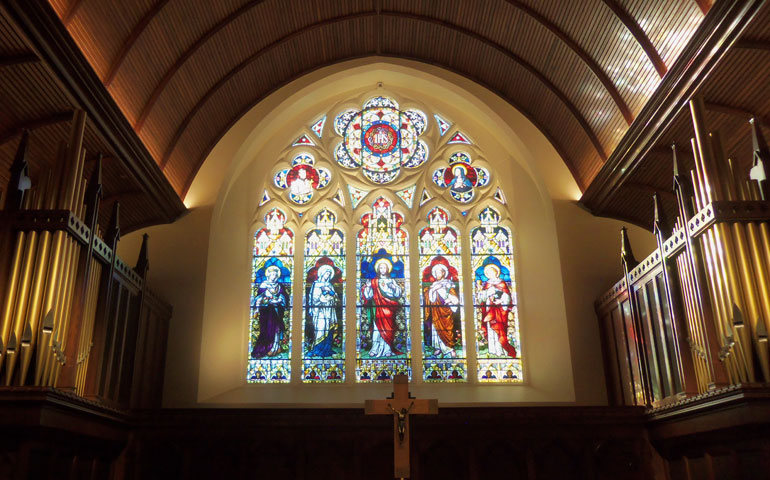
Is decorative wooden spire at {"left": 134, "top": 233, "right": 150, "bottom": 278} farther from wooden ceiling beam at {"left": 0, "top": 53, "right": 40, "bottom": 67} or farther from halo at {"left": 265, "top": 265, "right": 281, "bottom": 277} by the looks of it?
wooden ceiling beam at {"left": 0, "top": 53, "right": 40, "bottom": 67}

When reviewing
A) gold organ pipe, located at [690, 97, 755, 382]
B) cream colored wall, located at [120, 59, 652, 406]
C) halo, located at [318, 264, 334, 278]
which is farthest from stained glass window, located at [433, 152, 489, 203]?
gold organ pipe, located at [690, 97, 755, 382]

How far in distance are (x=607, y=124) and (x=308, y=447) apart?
7.07 m

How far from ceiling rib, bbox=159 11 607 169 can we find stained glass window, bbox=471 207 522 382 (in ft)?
7.93

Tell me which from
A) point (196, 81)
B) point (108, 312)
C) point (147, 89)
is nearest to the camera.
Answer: point (108, 312)

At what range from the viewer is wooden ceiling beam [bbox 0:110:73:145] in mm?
10367

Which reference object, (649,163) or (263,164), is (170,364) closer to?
(263,164)

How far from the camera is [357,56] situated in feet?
A: 49.3

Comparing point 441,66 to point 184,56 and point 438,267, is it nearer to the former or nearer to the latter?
point 438,267

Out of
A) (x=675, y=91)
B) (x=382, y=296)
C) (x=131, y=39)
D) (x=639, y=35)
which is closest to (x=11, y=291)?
(x=131, y=39)

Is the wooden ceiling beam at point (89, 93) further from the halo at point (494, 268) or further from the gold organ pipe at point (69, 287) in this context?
the halo at point (494, 268)

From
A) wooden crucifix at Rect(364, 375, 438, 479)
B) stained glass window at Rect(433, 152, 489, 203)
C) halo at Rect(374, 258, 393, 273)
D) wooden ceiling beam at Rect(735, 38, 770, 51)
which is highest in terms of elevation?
stained glass window at Rect(433, 152, 489, 203)

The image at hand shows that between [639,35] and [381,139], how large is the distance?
5.81m

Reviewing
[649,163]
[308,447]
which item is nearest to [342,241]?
[308,447]

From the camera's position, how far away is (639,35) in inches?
432
